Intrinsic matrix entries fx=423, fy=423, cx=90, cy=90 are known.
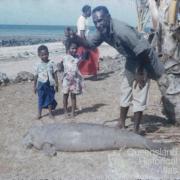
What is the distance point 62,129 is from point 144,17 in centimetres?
1394

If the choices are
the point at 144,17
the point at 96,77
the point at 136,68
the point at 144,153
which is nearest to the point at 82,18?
the point at 96,77

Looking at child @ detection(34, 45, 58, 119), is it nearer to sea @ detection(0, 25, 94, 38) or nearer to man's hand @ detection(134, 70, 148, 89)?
man's hand @ detection(134, 70, 148, 89)

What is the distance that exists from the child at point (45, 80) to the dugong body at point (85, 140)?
1.68m

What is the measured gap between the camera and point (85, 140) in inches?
244

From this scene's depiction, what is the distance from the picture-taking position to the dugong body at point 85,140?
6.14 m

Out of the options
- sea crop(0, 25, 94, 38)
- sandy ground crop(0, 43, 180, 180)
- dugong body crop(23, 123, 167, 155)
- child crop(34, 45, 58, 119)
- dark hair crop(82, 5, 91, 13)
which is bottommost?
sea crop(0, 25, 94, 38)

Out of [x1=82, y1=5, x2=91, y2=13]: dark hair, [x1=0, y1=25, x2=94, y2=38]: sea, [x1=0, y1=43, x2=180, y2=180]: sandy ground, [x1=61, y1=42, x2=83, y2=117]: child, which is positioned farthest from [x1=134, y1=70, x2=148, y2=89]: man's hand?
[x1=0, y1=25, x2=94, y2=38]: sea

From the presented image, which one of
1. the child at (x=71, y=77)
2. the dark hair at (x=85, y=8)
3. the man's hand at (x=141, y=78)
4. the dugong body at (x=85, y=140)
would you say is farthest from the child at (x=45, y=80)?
the dark hair at (x=85, y=8)

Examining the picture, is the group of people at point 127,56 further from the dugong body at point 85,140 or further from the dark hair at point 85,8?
the dark hair at point 85,8

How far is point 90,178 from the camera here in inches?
210

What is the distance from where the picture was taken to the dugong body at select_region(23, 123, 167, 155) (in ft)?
20.1

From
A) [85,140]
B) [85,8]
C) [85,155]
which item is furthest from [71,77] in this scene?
[85,8]

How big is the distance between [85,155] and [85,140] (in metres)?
0.24

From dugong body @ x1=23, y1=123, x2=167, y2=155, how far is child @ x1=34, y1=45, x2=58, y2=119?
1.68 metres
